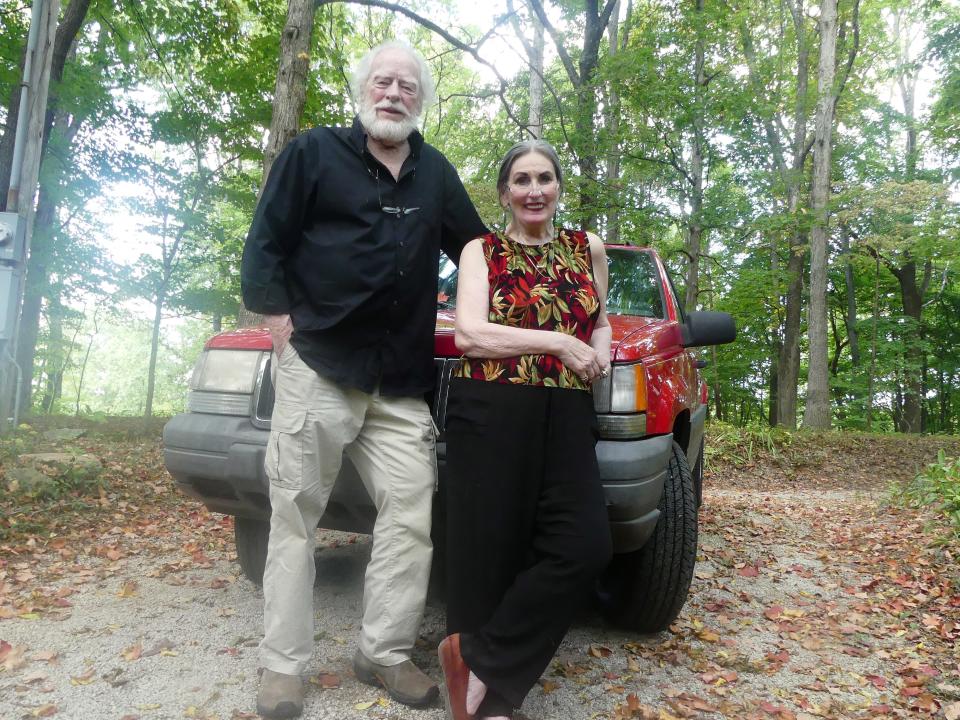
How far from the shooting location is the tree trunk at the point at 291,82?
6.15 m

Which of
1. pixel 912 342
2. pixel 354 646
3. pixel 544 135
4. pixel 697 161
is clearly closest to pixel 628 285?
pixel 354 646

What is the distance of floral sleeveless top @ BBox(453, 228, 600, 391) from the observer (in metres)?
2.15

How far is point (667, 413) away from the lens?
2711 millimetres

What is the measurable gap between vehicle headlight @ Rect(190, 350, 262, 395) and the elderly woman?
1109mm

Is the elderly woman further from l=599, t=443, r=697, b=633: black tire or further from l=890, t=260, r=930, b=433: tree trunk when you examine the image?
l=890, t=260, r=930, b=433: tree trunk

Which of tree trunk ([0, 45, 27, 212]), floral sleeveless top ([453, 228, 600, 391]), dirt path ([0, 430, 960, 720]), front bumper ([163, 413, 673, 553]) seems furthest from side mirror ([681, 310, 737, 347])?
tree trunk ([0, 45, 27, 212])

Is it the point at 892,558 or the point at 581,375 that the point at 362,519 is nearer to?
the point at 581,375

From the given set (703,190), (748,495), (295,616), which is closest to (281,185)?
(295,616)

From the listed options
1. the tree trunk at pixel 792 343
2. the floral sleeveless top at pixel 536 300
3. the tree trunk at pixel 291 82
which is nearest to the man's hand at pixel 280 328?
the floral sleeveless top at pixel 536 300

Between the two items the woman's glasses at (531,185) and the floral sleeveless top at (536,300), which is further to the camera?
the woman's glasses at (531,185)

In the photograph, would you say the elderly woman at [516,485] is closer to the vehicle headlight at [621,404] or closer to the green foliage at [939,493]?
the vehicle headlight at [621,404]

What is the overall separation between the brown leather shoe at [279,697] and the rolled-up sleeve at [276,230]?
124 cm

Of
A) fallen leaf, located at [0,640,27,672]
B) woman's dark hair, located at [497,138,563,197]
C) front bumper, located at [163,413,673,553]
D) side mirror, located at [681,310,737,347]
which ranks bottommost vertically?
fallen leaf, located at [0,640,27,672]

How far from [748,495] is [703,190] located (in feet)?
20.2
